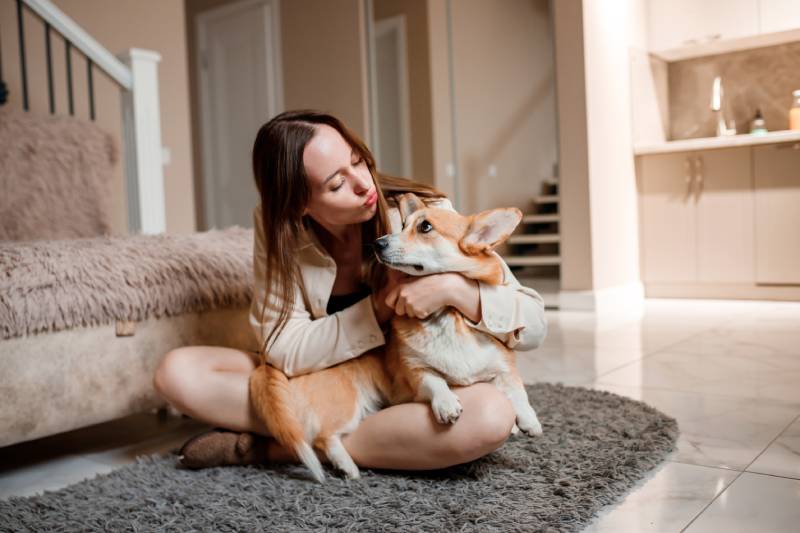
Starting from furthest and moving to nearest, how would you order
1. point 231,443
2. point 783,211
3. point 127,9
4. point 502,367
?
point 783,211
point 127,9
point 231,443
point 502,367

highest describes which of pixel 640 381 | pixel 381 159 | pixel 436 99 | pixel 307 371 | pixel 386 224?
pixel 436 99

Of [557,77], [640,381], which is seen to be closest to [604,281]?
[557,77]

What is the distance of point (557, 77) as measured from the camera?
4.16 meters

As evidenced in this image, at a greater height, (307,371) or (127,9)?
(127,9)

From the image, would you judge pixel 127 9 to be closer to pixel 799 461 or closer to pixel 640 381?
pixel 640 381

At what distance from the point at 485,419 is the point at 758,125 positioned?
153 inches

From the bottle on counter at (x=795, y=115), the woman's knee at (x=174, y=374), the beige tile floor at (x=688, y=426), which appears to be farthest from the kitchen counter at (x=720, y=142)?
the woman's knee at (x=174, y=374)

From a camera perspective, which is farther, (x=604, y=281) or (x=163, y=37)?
(x=604, y=281)

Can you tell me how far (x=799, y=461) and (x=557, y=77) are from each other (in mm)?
3139

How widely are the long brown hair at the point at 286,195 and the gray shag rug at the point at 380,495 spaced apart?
0.99ft

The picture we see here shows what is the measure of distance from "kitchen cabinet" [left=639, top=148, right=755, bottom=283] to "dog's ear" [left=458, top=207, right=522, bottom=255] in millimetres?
3442

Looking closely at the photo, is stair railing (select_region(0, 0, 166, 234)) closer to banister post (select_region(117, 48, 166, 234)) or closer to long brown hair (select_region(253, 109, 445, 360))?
banister post (select_region(117, 48, 166, 234))

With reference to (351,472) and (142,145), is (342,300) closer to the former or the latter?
(351,472)

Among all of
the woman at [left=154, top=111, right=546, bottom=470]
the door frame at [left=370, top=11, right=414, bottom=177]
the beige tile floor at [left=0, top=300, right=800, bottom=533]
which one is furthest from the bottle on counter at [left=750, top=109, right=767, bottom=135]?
the woman at [left=154, top=111, right=546, bottom=470]
